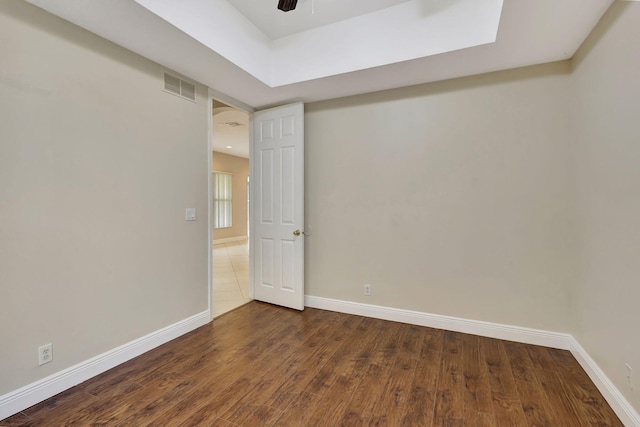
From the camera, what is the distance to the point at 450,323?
9.10 feet

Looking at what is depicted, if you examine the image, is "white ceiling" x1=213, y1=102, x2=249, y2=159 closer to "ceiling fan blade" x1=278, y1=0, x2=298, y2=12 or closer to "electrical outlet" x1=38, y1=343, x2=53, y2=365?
"ceiling fan blade" x1=278, y1=0, x2=298, y2=12

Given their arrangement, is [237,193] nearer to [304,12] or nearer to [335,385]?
[304,12]

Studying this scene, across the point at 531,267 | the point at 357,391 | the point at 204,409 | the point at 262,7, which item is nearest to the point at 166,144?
the point at 262,7

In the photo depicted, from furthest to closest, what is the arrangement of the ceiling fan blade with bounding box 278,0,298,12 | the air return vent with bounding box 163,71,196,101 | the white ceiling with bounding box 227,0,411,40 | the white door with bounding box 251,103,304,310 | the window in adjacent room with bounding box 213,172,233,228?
the window in adjacent room with bounding box 213,172,233,228 < the white door with bounding box 251,103,304,310 < the air return vent with bounding box 163,71,196,101 < the white ceiling with bounding box 227,0,411,40 < the ceiling fan blade with bounding box 278,0,298,12

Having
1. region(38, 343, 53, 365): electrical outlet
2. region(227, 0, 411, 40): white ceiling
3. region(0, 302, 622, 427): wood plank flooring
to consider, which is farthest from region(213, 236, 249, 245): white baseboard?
region(227, 0, 411, 40): white ceiling

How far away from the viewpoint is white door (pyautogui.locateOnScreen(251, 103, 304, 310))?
129 inches

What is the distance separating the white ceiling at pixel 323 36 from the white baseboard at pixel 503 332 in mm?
2352

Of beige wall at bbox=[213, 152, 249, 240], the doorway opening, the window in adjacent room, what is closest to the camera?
the doorway opening

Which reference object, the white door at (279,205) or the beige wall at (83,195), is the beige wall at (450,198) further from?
the beige wall at (83,195)

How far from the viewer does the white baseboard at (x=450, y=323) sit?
8.01 ft

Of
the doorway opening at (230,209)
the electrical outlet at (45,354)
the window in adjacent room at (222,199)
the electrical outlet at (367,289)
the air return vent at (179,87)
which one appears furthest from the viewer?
the window in adjacent room at (222,199)

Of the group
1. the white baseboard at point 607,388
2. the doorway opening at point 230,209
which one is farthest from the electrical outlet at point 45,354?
the white baseboard at point 607,388

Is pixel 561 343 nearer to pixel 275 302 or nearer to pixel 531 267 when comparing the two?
pixel 531 267

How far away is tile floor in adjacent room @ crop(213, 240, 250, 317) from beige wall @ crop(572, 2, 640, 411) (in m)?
3.33
